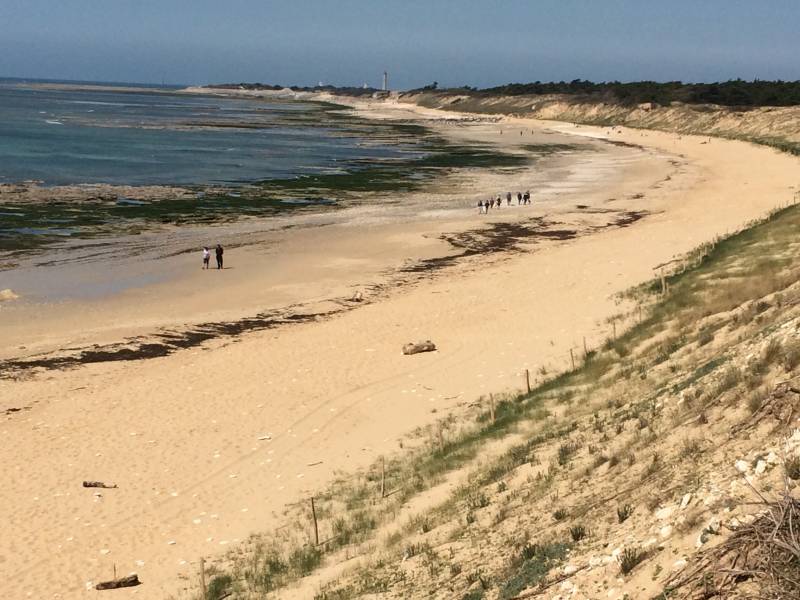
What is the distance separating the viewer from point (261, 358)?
2531cm

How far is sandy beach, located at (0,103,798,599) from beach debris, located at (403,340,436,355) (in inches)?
16.2

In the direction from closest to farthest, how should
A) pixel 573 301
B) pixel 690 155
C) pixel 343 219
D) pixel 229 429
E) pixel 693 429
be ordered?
pixel 693 429 < pixel 229 429 < pixel 573 301 < pixel 343 219 < pixel 690 155

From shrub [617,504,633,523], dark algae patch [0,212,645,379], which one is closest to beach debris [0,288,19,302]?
dark algae patch [0,212,645,379]

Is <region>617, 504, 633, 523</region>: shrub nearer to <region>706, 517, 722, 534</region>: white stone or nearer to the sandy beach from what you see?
<region>706, 517, 722, 534</region>: white stone

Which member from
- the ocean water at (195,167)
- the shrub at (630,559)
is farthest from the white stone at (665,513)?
the ocean water at (195,167)

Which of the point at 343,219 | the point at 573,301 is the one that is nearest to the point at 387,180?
the point at 343,219

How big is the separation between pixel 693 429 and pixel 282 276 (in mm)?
26876

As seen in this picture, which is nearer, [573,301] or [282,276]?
[573,301]

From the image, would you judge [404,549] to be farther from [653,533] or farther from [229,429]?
[229,429]

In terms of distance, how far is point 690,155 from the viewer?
8794 cm

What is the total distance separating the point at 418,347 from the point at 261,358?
481 cm

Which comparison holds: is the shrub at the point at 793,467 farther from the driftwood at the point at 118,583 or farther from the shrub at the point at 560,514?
the driftwood at the point at 118,583

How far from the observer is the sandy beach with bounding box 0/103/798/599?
15.8 m

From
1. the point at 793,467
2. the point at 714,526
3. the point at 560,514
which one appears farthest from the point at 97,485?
the point at 793,467
